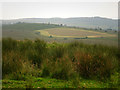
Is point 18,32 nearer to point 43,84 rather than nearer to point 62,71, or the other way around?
point 62,71

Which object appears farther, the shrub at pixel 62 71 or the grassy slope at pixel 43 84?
the shrub at pixel 62 71

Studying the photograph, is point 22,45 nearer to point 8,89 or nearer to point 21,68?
point 21,68

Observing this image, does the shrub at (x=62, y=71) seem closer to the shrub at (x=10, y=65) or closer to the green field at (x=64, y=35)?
the shrub at (x=10, y=65)

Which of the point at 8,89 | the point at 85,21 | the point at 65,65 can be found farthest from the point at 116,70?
the point at 85,21

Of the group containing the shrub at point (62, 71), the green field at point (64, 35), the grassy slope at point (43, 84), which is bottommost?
the grassy slope at point (43, 84)

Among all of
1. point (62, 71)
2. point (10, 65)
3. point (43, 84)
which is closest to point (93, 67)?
point (62, 71)

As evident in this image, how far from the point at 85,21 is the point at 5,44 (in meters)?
65.4

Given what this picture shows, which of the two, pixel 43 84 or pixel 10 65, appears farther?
pixel 10 65

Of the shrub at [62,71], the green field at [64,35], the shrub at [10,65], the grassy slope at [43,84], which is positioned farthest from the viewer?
the green field at [64,35]

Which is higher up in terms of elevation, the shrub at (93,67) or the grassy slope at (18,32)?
the grassy slope at (18,32)

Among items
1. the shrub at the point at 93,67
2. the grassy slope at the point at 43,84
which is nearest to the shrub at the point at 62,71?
the grassy slope at the point at 43,84

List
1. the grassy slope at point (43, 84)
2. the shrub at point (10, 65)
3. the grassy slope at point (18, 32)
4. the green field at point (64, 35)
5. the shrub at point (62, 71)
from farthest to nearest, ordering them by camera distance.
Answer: the grassy slope at point (18, 32), the green field at point (64, 35), the shrub at point (10, 65), the shrub at point (62, 71), the grassy slope at point (43, 84)

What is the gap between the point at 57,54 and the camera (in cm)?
923

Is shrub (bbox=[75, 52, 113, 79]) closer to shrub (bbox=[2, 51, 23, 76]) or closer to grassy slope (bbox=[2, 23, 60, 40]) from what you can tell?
shrub (bbox=[2, 51, 23, 76])
